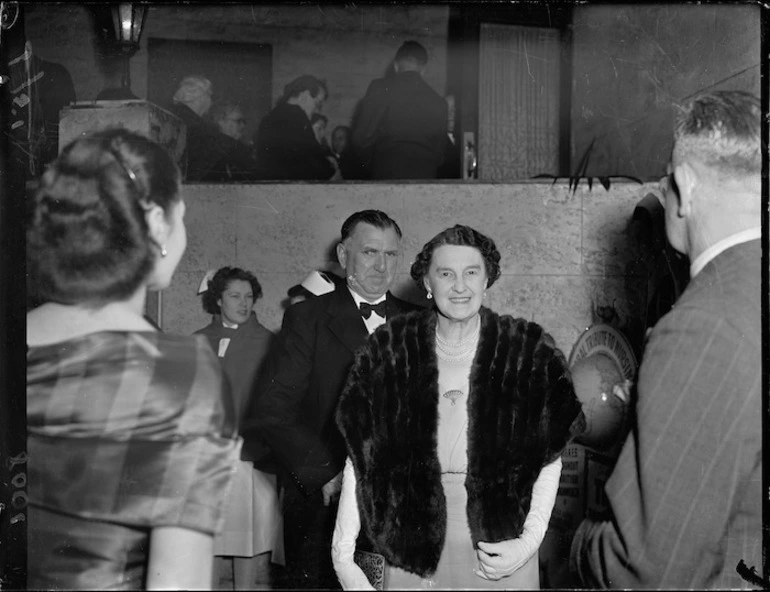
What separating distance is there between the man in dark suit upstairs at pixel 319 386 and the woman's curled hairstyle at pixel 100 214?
0.59m

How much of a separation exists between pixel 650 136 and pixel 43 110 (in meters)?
1.63

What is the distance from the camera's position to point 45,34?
228 centimetres

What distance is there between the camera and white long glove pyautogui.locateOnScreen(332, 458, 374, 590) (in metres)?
2.11

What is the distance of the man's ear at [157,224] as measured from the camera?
6.61 ft

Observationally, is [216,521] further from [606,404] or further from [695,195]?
[695,195]

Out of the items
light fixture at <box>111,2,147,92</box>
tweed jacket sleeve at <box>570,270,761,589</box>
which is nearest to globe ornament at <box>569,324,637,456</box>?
tweed jacket sleeve at <box>570,270,761,589</box>

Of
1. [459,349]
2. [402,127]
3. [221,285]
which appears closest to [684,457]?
[459,349]

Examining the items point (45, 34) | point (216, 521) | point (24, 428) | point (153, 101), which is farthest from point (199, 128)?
point (216, 521)

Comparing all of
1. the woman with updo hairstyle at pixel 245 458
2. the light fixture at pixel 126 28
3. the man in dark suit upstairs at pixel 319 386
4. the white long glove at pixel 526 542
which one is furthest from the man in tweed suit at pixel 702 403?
the light fixture at pixel 126 28

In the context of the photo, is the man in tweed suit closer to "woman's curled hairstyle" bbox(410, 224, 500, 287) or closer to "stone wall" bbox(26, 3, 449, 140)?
"woman's curled hairstyle" bbox(410, 224, 500, 287)

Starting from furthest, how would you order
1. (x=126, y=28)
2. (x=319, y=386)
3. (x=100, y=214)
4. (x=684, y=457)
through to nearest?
(x=319, y=386)
(x=126, y=28)
(x=100, y=214)
(x=684, y=457)

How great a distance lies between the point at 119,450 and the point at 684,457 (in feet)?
→ 4.08

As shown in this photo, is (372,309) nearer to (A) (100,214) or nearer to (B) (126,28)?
(A) (100,214)

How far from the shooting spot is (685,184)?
1881mm
